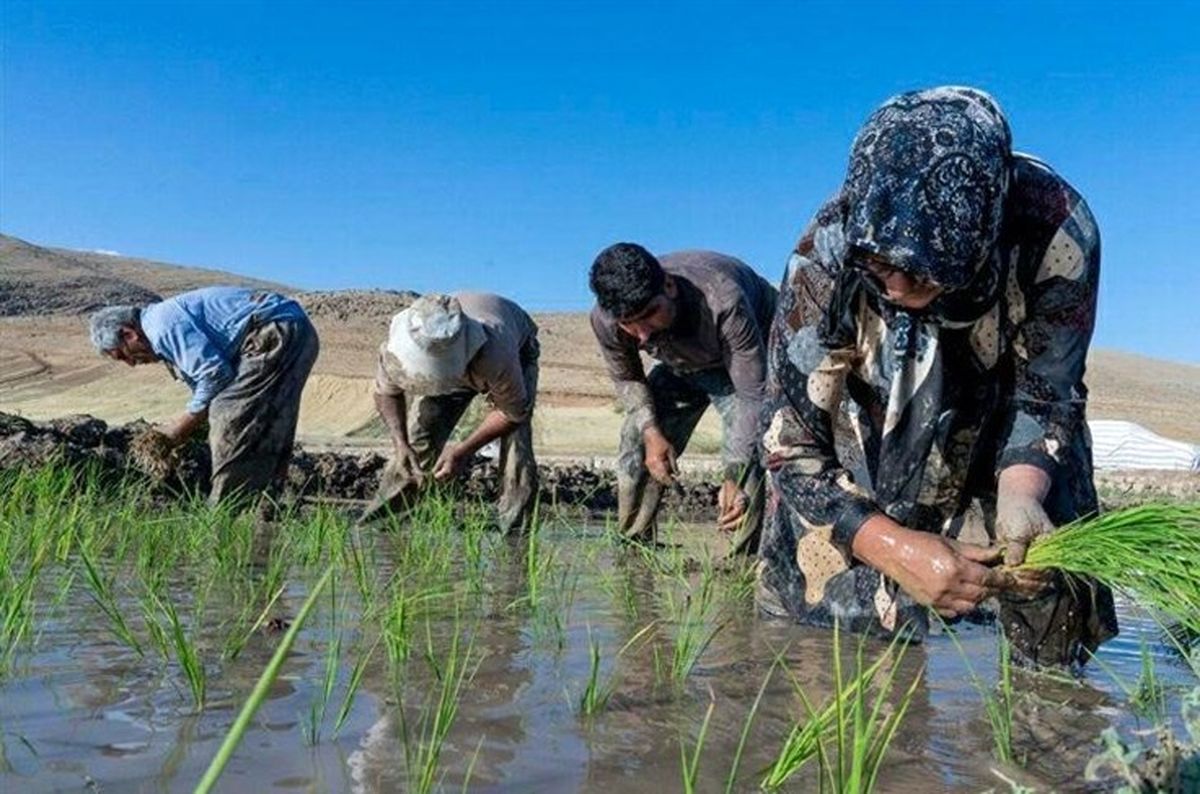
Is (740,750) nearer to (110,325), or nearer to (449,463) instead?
(449,463)

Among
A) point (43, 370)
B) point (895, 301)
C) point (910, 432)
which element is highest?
point (895, 301)

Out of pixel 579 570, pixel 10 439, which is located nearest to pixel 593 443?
pixel 10 439

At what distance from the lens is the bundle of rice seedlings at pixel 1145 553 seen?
1946mm

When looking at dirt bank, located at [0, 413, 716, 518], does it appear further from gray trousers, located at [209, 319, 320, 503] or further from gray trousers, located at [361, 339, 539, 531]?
gray trousers, located at [209, 319, 320, 503]

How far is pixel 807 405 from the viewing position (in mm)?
2785

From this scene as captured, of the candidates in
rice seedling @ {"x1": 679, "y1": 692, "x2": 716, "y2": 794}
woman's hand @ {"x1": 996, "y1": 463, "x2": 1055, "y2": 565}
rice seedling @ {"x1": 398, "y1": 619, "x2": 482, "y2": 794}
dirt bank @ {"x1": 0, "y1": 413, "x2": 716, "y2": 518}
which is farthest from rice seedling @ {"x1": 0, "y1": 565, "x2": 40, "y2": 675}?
dirt bank @ {"x1": 0, "y1": 413, "x2": 716, "y2": 518}

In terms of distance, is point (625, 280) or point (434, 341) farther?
point (434, 341)

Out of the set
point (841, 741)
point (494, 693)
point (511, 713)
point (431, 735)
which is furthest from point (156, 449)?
point (841, 741)

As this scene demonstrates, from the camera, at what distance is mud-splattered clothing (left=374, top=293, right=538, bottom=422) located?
5.15 meters

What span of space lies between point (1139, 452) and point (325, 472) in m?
9.53

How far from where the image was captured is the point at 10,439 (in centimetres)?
727

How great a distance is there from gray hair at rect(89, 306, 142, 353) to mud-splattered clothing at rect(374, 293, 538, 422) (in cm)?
106

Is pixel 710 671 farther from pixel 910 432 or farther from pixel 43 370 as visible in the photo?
pixel 43 370

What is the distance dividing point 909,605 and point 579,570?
139 centimetres
